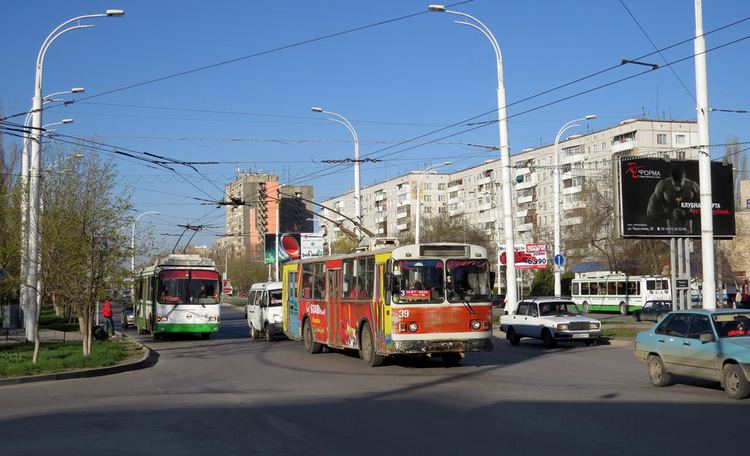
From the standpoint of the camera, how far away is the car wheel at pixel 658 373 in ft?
50.0

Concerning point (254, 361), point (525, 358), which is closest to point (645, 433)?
point (525, 358)

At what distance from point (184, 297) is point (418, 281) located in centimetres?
1584

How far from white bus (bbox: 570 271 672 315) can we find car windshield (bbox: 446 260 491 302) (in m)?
35.2

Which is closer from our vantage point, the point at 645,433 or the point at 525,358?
the point at 645,433

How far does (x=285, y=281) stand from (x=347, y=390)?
1317 cm

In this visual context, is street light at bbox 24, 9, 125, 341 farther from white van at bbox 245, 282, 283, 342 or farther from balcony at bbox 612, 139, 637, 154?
balcony at bbox 612, 139, 637, 154

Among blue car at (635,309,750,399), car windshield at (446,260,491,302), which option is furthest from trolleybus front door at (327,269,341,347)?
blue car at (635,309,750,399)

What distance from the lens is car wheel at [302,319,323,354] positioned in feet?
82.0

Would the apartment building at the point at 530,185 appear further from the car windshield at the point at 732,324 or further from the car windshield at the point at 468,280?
the car windshield at the point at 732,324

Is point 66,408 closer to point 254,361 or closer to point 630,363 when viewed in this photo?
point 254,361

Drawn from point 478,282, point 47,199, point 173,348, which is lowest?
point 173,348

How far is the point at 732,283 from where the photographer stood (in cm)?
6712

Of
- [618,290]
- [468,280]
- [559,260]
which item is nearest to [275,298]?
[468,280]

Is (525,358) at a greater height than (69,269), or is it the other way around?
(69,269)
